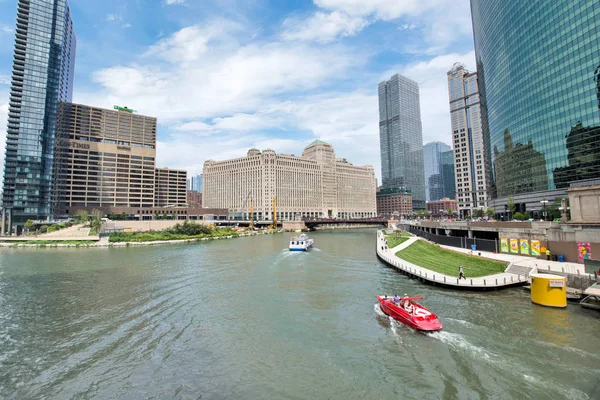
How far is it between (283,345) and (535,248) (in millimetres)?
43703

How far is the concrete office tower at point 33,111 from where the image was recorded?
153 metres

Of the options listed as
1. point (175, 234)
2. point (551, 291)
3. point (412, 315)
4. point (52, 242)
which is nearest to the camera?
point (412, 315)

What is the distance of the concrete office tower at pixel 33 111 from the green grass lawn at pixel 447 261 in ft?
571

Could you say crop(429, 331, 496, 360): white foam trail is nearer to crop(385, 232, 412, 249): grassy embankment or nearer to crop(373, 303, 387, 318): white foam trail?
crop(373, 303, 387, 318): white foam trail

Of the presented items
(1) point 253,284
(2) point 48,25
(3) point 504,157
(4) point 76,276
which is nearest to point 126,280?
(4) point 76,276

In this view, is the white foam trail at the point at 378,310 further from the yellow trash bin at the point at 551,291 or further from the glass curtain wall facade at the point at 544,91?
the glass curtain wall facade at the point at 544,91

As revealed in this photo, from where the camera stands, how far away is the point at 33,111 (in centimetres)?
15662

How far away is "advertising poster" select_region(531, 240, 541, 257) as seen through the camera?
47.5 meters

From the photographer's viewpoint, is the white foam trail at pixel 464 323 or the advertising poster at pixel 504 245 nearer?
the white foam trail at pixel 464 323

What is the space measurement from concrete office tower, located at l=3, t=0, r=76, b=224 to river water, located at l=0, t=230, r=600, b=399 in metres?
144

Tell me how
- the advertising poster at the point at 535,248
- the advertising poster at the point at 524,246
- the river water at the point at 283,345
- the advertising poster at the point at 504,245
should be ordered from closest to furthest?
the river water at the point at 283,345 < the advertising poster at the point at 535,248 < the advertising poster at the point at 524,246 < the advertising poster at the point at 504,245

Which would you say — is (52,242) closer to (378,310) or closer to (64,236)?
(64,236)

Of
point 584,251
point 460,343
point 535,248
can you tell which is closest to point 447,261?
point 535,248

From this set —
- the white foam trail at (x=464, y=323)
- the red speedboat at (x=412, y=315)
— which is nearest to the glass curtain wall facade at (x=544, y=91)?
the white foam trail at (x=464, y=323)
